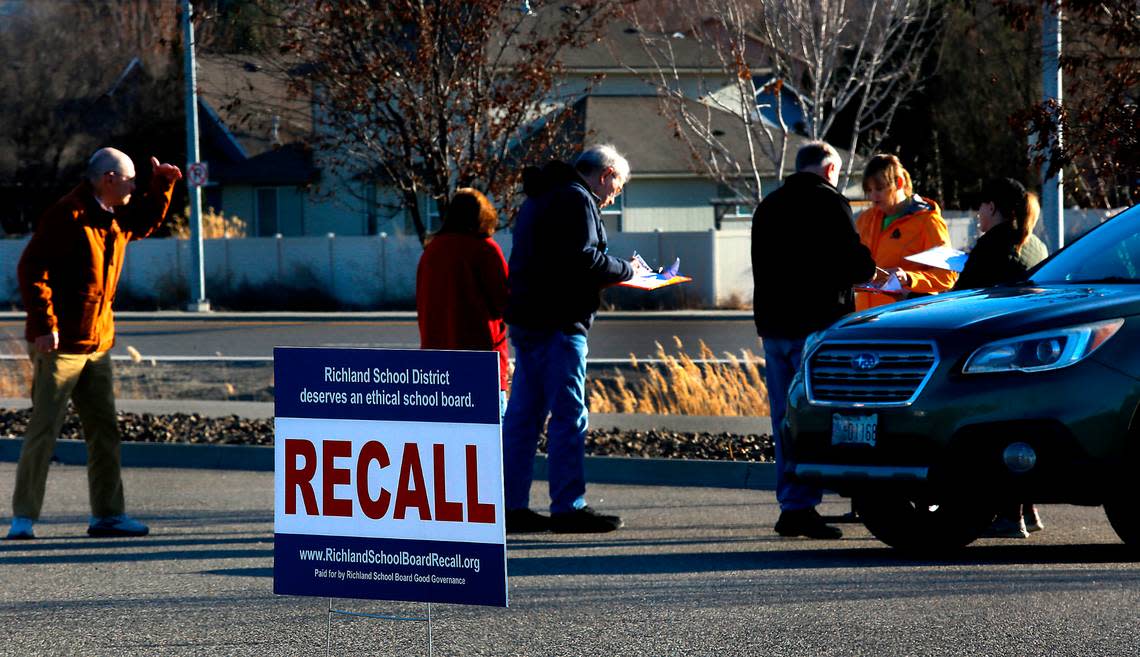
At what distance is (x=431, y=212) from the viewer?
39375 millimetres

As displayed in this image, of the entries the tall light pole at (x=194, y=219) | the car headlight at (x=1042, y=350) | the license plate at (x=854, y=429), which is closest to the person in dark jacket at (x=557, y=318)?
the license plate at (x=854, y=429)

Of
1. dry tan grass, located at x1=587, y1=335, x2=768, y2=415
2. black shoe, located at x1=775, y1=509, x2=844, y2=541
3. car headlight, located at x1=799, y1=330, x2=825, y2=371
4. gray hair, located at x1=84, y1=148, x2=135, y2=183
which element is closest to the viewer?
car headlight, located at x1=799, y1=330, x2=825, y2=371

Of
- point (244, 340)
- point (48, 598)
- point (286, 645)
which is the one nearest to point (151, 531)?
point (48, 598)

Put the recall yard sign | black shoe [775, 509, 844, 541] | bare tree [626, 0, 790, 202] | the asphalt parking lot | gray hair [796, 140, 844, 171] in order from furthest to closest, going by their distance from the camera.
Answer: bare tree [626, 0, 790, 202]
gray hair [796, 140, 844, 171]
black shoe [775, 509, 844, 541]
the asphalt parking lot
the recall yard sign

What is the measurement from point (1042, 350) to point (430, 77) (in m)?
7.65

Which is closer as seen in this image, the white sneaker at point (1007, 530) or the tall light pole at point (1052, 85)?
the white sneaker at point (1007, 530)

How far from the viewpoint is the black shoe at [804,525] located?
27.7 ft

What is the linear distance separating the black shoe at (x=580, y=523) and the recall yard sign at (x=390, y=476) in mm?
3590

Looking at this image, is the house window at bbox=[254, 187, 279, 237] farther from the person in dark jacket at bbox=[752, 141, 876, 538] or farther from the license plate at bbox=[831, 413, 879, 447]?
the license plate at bbox=[831, 413, 879, 447]

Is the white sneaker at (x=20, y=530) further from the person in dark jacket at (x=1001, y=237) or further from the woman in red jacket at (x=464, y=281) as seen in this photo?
the person in dark jacket at (x=1001, y=237)

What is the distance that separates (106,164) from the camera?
29.1 feet

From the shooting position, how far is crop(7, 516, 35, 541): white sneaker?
8758 mm

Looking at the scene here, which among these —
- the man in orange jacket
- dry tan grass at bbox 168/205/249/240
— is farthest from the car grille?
dry tan grass at bbox 168/205/249/240

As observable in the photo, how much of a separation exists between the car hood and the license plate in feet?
1.27
